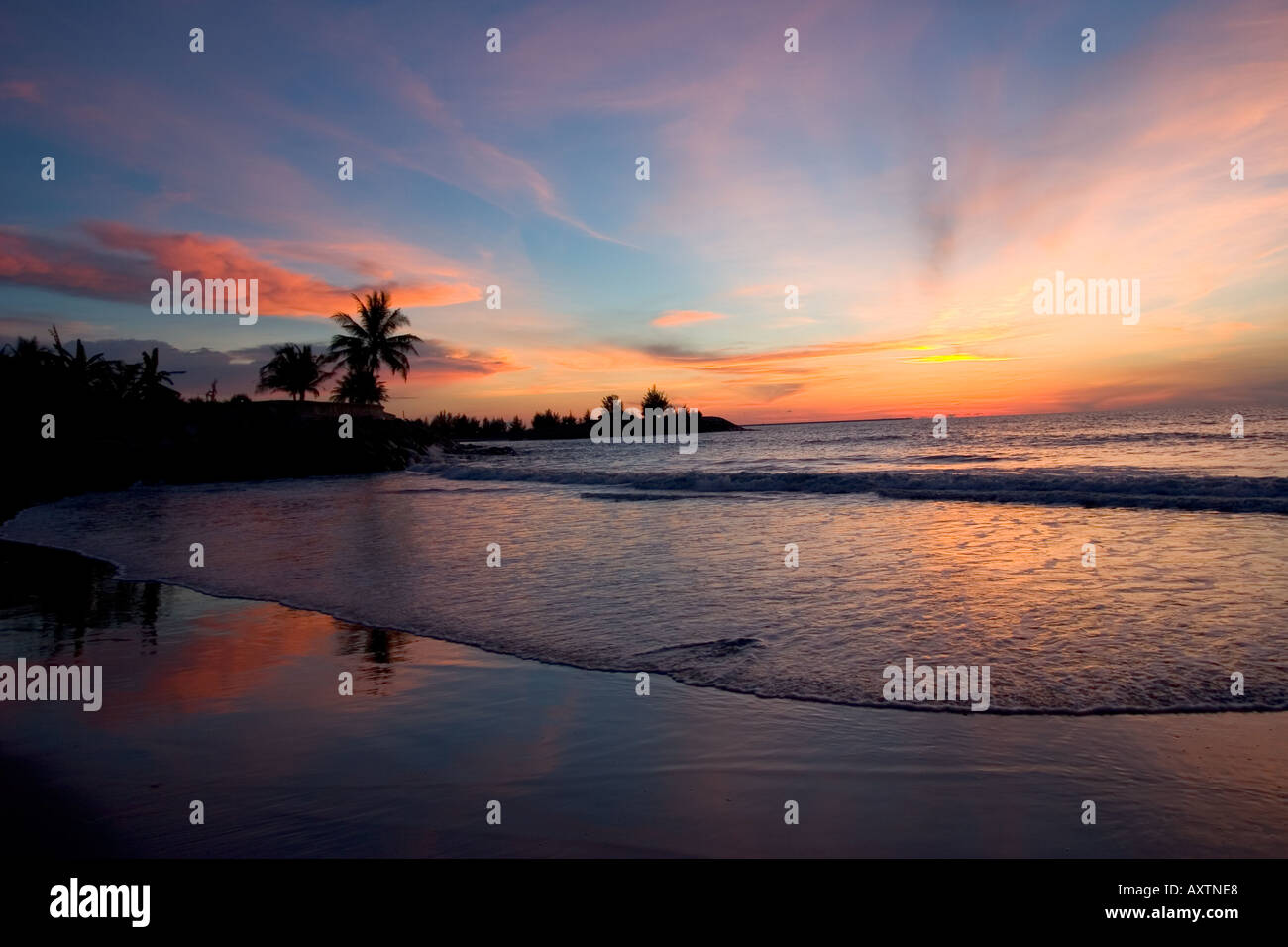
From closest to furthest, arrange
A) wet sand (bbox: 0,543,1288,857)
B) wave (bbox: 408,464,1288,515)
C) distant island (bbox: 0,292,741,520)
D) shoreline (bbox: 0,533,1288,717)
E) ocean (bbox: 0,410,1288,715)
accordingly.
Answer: wet sand (bbox: 0,543,1288,857) < shoreline (bbox: 0,533,1288,717) < ocean (bbox: 0,410,1288,715) < wave (bbox: 408,464,1288,515) < distant island (bbox: 0,292,741,520)

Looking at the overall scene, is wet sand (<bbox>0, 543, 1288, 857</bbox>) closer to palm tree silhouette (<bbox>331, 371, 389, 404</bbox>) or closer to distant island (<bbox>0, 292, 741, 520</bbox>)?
distant island (<bbox>0, 292, 741, 520</bbox>)

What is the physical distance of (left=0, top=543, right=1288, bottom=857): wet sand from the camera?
3.24 meters

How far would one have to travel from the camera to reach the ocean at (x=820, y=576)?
5.65 metres

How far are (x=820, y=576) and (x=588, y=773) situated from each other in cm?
593

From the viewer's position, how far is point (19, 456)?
1155 inches

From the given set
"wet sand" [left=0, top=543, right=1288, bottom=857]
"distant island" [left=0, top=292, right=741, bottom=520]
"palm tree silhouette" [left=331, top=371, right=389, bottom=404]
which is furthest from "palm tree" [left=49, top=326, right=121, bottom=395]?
"wet sand" [left=0, top=543, right=1288, bottom=857]

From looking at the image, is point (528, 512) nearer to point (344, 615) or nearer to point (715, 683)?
point (344, 615)

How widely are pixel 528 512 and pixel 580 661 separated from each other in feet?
41.1

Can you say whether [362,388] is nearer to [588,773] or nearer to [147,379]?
[147,379]

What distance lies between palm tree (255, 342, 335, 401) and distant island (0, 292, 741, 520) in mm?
4296

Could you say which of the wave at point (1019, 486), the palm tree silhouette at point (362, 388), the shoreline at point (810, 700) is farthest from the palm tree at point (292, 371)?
the shoreline at point (810, 700)

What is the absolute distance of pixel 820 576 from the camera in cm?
929

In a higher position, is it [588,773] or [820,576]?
[820,576]

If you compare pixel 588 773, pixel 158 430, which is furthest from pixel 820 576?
pixel 158 430
